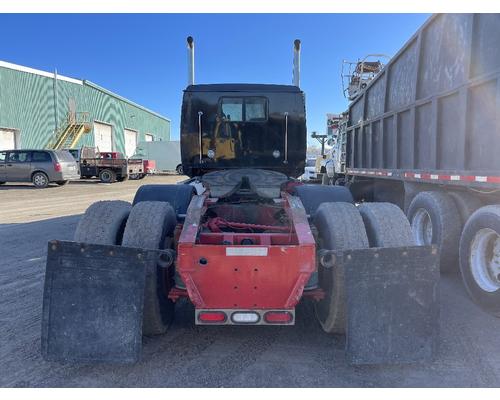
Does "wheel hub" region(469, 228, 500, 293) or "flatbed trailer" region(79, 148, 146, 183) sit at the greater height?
"flatbed trailer" region(79, 148, 146, 183)

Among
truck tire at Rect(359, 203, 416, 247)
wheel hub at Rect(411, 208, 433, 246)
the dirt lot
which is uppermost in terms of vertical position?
truck tire at Rect(359, 203, 416, 247)

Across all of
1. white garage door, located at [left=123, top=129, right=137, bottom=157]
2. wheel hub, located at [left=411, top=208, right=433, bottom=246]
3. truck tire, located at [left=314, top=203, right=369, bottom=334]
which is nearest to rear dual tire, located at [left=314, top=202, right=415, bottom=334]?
truck tire, located at [left=314, top=203, right=369, bottom=334]

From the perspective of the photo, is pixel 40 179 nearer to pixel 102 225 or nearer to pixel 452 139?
pixel 102 225

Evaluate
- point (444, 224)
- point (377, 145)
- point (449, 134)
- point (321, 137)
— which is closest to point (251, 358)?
point (444, 224)

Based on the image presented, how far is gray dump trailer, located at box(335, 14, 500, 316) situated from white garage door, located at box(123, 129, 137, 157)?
38.4 m

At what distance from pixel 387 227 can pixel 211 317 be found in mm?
1517

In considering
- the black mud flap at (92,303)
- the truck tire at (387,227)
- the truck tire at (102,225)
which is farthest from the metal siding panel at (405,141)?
the black mud flap at (92,303)

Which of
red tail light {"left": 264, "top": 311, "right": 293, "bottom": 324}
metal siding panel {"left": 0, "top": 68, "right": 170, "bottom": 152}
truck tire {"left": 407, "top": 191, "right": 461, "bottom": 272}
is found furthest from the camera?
metal siding panel {"left": 0, "top": 68, "right": 170, "bottom": 152}

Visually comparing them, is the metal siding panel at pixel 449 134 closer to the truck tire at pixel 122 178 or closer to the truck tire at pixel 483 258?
the truck tire at pixel 483 258

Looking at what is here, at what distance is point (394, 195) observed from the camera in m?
7.86

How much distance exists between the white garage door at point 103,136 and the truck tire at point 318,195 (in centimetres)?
3398

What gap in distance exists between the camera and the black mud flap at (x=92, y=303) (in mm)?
2623

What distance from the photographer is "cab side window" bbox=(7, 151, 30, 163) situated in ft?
61.9

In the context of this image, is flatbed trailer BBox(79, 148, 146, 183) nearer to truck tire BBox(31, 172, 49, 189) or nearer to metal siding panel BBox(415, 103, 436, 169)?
truck tire BBox(31, 172, 49, 189)
